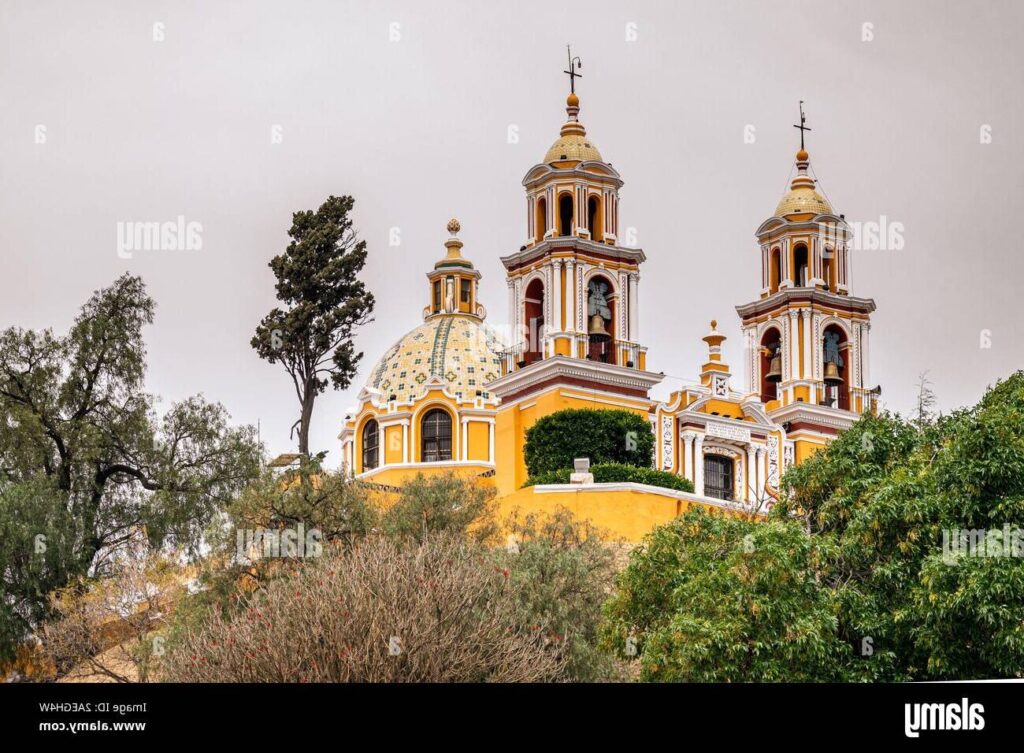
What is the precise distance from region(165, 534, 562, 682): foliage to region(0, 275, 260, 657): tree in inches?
355

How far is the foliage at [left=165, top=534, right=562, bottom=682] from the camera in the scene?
91.1 ft

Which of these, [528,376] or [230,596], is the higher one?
[528,376]

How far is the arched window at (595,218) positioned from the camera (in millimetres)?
50875

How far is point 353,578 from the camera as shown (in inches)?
1155

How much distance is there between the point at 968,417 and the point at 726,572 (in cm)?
448

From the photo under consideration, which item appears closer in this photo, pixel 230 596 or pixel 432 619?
pixel 432 619

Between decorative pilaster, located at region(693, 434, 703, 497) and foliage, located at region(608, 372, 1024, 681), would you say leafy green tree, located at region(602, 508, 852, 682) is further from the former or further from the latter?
decorative pilaster, located at region(693, 434, 703, 497)

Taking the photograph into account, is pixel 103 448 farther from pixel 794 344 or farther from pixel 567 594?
pixel 794 344

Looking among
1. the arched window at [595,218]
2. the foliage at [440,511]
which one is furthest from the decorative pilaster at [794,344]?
the foliage at [440,511]

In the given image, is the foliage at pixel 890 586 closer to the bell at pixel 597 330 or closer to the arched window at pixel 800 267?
the bell at pixel 597 330

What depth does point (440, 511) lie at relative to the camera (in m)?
38.4

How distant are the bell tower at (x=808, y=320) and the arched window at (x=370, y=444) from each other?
1111 cm
